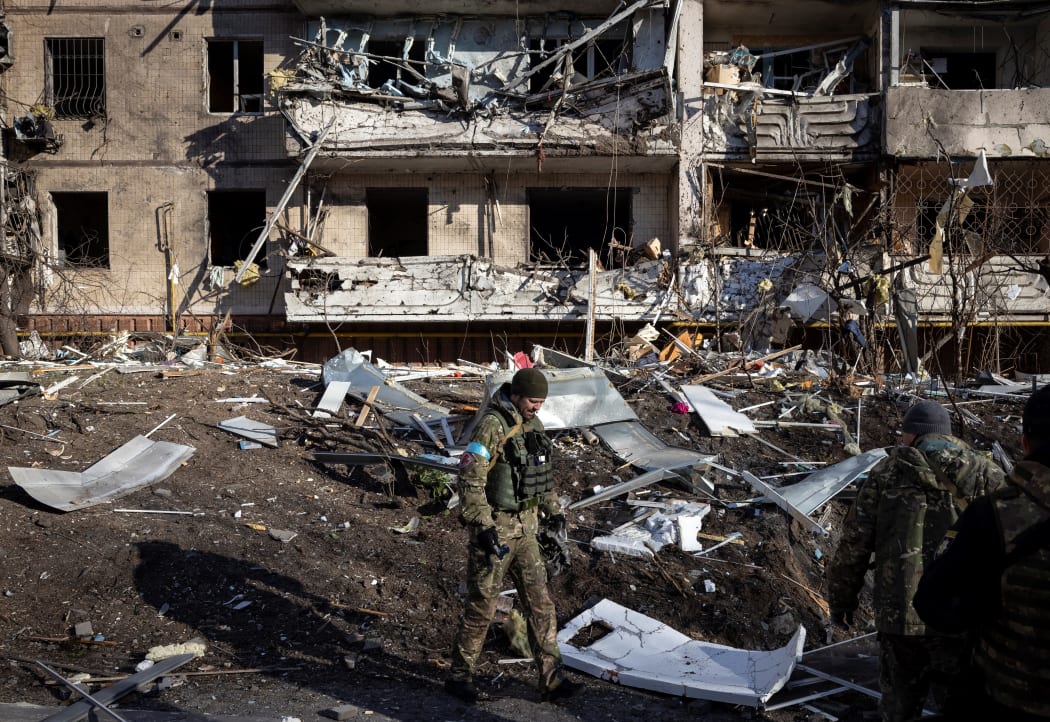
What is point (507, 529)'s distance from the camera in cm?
486

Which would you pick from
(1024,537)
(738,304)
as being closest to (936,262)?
(738,304)

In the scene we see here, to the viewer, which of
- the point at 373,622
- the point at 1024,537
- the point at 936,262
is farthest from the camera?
the point at 936,262

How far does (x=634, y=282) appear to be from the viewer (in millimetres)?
15383

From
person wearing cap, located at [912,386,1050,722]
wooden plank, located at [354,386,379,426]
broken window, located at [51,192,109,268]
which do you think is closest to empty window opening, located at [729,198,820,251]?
wooden plank, located at [354,386,379,426]

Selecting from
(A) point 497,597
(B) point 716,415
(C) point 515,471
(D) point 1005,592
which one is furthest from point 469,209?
(D) point 1005,592

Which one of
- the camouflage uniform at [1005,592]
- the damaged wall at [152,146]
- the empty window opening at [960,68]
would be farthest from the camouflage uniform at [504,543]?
the empty window opening at [960,68]

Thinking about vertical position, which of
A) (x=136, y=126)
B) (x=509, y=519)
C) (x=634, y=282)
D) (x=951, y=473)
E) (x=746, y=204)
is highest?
(x=136, y=126)

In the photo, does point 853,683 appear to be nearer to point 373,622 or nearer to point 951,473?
point 951,473

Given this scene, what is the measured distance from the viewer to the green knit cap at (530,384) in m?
4.89

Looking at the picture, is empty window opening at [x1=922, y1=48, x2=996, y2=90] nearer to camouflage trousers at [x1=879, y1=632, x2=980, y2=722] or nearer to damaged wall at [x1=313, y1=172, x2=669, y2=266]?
damaged wall at [x1=313, y1=172, x2=669, y2=266]

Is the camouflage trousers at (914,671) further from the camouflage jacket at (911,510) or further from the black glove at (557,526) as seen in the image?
the black glove at (557,526)

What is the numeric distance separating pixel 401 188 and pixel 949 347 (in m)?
11.1

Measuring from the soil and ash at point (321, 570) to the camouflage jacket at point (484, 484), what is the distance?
1014mm

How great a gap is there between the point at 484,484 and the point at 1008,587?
9.46 feet
